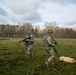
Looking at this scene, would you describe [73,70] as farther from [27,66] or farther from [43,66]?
[27,66]

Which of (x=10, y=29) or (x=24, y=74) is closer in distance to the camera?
(x=24, y=74)

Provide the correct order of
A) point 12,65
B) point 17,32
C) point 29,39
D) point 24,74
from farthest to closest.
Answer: point 17,32 < point 29,39 < point 12,65 < point 24,74

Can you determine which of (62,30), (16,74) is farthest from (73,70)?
(62,30)

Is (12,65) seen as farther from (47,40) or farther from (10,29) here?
(10,29)

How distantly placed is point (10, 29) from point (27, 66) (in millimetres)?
164243

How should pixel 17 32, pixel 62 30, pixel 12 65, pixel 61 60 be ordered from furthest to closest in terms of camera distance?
pixel 62 30 → pixel 17 32 → pixel 61 60 → pixel 12 65

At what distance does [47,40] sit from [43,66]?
179 cm

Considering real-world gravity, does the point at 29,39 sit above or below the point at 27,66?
above

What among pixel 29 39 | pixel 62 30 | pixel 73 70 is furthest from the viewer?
pixel 62 30

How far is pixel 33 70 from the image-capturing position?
590 inches

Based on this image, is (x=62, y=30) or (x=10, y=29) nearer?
(x=10, y=29)

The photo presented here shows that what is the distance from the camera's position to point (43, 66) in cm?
1603

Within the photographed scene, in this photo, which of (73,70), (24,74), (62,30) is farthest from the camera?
(62,30)

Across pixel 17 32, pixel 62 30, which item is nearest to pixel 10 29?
pixel 17 32
